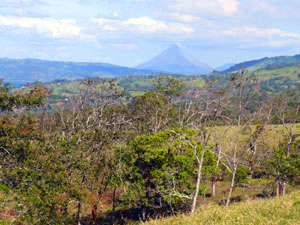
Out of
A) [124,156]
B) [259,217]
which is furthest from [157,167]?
[259,217]

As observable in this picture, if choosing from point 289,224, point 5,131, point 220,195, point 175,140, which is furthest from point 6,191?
point 220,195

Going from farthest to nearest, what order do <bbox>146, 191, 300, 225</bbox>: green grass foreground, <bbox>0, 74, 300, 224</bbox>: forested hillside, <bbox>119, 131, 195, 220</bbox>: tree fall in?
<bbox>119, 131, 195, 220</bbox>: tree < <bbox>0, 74, 300, 224</bbox>: forested hillside < <bbox>146, 191, 300, 225</bbox>: green grass foreground

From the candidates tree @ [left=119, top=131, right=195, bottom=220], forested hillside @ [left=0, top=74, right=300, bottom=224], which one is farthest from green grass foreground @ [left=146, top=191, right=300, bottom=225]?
tree @ [left=119, top=131, right=195, bottom=220]

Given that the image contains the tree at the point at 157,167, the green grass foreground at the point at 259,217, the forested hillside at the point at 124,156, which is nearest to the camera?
the green grass foreground at the point at 259,217

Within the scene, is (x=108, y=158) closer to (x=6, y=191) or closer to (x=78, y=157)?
(x=78, y=157)

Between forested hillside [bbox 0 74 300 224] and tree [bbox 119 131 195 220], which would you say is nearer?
forested hillside [bbox 0 74 300 224]

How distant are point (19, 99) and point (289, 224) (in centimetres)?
1634

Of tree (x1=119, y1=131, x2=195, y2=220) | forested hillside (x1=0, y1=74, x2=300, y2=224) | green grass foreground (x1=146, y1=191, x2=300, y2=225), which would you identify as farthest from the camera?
tree (x1=119, y1=131, x2=195, y2=220)

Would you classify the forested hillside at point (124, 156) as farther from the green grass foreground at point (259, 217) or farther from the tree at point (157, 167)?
the green grass foreground at point (259, 217)

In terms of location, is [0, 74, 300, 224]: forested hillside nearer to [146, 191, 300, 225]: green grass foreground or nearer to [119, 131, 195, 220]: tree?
[119, 131, 195, 220]: tree

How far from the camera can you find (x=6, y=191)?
16047mm

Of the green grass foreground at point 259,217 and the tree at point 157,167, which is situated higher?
the green grass foreground at point 259,217

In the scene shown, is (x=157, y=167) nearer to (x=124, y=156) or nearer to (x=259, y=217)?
(x=124, y=156)

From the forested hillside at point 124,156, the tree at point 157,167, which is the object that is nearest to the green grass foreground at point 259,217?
the forested hillside at point 124,156
